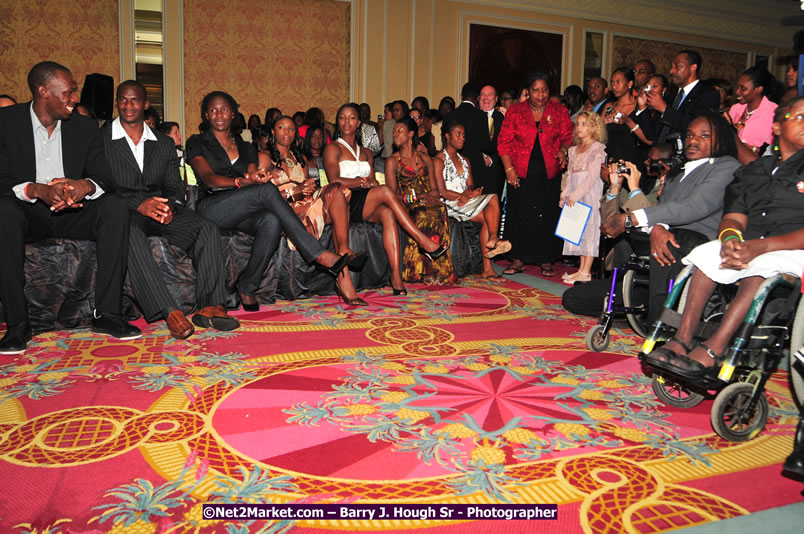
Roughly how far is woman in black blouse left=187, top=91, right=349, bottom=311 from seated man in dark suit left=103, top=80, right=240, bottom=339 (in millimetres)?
275

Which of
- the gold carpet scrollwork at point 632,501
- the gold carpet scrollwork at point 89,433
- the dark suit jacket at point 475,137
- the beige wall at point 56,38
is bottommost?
the gold carpet scrollwork at point 632,501

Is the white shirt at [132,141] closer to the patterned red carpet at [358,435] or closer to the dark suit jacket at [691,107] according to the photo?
the patterned red carpet at [358,435]

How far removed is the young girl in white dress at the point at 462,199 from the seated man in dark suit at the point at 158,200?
2.25m

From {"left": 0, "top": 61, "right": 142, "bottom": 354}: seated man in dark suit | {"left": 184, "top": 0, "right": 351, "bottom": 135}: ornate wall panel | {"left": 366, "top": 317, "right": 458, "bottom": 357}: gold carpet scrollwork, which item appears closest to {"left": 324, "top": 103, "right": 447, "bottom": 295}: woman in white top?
{"left": 366, "top": 317, "right": 458, "bottom": 357}: gold carpet scrollwork

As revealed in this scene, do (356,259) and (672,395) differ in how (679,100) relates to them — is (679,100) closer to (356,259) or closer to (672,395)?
(356,259)

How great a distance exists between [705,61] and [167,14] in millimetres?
10803

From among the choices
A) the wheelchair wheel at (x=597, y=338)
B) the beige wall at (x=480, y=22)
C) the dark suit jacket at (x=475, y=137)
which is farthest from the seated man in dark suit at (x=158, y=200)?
the beige wall at (x=480, y=22)

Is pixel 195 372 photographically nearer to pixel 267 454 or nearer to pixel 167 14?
pixel 267 454

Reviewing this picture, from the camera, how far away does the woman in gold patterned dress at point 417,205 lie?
4973mm

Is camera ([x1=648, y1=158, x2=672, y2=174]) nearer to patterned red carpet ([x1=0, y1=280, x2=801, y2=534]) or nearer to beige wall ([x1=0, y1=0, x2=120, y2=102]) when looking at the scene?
patterned red carpet ([x1=0, y1=280, x2=801, y2=534])

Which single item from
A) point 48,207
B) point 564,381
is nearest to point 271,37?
point 48,207

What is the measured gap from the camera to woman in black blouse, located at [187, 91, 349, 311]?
4016 mm

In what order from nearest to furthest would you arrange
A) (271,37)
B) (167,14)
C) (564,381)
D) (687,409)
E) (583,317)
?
1. (687,409)
2. (564,381)
3. (583,317)
4. (167,14)
5. (271,37)

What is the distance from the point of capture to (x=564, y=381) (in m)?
2.80
